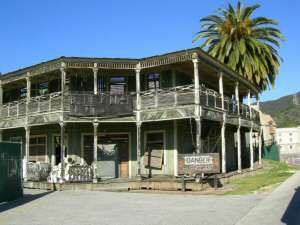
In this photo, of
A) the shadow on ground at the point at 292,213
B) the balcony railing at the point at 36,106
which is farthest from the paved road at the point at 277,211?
the balcony railing at the point at 36,106

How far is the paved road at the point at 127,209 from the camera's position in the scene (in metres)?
11.3

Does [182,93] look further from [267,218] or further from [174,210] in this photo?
[267,218]

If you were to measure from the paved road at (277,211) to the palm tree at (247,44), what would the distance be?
2193 cm

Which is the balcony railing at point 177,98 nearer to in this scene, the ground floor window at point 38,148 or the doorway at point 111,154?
the doorway at point 111,154

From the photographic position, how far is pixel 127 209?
13.5 m

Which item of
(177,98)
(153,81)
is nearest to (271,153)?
(153,81)

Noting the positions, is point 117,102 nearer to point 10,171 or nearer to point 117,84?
point 117,84

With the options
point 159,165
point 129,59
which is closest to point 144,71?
point 129,59

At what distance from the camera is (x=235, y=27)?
121 ft

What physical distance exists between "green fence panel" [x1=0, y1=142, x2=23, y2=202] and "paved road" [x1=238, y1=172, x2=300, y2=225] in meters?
9.23

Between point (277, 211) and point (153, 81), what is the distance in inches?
566

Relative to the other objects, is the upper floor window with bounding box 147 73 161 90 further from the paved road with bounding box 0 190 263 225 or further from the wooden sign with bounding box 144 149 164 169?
the paved road with bounding box 0 190 263 225

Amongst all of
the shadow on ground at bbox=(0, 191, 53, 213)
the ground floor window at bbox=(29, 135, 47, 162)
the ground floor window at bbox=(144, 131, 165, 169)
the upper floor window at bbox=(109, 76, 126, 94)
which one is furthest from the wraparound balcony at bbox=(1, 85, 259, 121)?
the shadow on ground at bbox=(0, 191, 53, 213)

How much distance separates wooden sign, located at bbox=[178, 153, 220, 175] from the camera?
63.1ft
